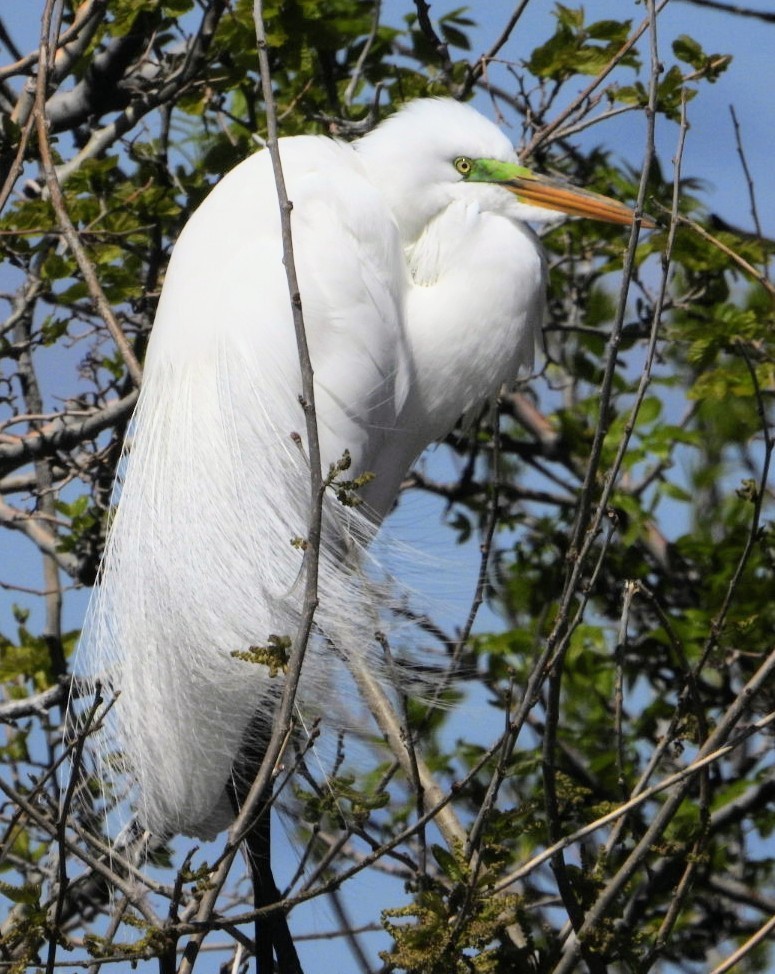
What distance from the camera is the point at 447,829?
225cm

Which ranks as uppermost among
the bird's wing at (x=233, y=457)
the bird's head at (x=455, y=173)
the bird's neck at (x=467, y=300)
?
the bird's head at (x=455, y=173)

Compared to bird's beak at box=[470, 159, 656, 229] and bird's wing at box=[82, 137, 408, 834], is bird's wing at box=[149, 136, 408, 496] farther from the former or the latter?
bird's beak at box=[470, 159, 656, 229]

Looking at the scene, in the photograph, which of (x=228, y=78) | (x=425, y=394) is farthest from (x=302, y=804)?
(x=228, y=78)

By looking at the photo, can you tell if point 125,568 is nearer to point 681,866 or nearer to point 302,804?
point 302,804

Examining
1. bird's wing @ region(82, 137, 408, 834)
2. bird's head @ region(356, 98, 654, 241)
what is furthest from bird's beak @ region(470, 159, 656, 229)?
bird's wing @ region(82, 137, 408, 834)

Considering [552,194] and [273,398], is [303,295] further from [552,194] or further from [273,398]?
[552,194]

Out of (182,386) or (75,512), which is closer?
(182,386)

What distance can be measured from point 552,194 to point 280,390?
0.69 metres

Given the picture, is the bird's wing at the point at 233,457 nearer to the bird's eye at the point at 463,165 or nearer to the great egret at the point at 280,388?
the great egret at the point at 280,388

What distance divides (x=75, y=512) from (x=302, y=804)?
3.29 feet

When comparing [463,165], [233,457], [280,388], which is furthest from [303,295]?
[463,165]

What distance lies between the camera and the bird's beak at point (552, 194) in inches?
107

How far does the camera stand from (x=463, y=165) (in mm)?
2781

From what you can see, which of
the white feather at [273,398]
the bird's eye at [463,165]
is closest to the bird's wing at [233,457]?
the white feather at [273,398]
